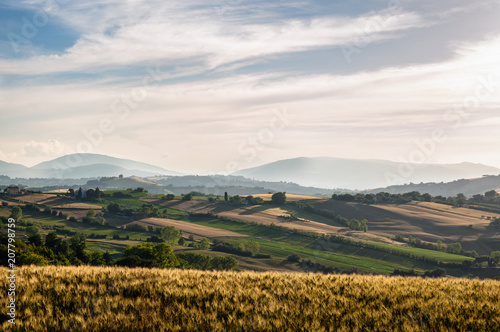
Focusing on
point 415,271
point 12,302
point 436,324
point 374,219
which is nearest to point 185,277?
point 12,302

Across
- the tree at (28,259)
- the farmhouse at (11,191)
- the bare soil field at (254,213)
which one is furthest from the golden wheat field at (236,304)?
the farmhouse at (11,191)

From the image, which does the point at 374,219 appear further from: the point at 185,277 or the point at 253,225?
the point at 185,277

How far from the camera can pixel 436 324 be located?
378 inches

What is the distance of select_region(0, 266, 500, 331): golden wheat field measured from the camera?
934 centimetres

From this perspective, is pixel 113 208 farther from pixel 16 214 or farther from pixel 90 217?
pixel 16 214

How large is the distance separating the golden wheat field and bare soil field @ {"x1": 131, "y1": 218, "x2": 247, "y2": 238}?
110494 mm

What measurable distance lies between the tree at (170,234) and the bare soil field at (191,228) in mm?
5276

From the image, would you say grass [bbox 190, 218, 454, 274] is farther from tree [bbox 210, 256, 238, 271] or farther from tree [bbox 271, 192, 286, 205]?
tree [bbox 271, 192, 286, 205]

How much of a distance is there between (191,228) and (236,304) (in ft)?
405

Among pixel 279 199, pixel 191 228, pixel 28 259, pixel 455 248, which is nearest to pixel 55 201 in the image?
pixel 191 228

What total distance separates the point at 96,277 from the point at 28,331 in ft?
15.8

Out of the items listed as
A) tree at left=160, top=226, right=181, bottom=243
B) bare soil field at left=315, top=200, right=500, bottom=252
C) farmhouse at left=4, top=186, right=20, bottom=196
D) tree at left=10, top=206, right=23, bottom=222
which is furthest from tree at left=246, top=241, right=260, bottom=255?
farmhouse at left=4, top=186, right=20, bottom=196

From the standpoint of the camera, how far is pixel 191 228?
131 metres

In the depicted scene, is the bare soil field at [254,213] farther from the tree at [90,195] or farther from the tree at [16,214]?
the tree at [16,214]
